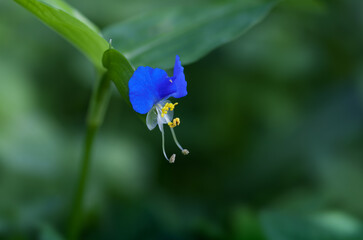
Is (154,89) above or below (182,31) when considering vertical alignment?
below

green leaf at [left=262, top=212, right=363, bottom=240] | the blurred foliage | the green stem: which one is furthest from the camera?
the blurred foliage

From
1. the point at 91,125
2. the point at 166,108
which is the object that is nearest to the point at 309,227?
the point at 166,108

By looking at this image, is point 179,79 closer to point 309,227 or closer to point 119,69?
point 119,69

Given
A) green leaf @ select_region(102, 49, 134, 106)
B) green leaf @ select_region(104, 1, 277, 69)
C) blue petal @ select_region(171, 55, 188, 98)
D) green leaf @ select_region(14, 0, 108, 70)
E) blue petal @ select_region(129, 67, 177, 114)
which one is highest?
green leaf @ select_region(104, 1, 277, 69)

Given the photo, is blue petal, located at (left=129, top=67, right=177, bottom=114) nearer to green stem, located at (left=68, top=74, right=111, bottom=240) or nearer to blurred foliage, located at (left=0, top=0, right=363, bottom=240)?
green stem, located at (left=68, top=74, right=111, bottom=240)

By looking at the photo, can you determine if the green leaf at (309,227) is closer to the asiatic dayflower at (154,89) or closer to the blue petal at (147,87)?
the asiatic dayflower at (154,89)

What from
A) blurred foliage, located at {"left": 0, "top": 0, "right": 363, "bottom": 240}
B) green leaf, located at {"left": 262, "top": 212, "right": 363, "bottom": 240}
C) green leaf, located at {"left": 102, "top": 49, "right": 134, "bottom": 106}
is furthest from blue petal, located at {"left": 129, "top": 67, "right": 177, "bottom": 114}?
blurred foliage, located at {"left": 0, "top": 0, "right": 363, "bottom": 240}

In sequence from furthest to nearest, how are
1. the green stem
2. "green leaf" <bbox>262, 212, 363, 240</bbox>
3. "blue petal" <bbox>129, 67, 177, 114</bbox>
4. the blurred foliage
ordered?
the blurred foliage
"green leaf" <bbox>262, 212, 363, 240</bbox>
the green stem
"blue petal" <bbox>129, 67, 177, 114</bbox>

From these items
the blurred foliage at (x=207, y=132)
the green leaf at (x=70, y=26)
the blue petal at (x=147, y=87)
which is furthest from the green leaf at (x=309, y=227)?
the green leaf at (x=70, y=26)
